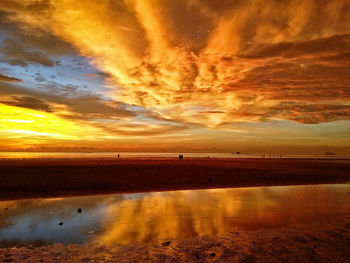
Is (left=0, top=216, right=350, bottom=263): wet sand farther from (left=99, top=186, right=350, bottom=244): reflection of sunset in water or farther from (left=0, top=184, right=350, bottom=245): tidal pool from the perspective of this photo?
(left=99, top=186, right=350, bottom=244): reflection of sunset in water

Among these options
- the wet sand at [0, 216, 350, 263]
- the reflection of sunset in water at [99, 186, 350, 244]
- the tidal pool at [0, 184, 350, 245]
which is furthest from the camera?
the reflection of sunset in water at [99, 186, 350, 244]

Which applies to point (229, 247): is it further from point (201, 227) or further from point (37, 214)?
point (37, 214)

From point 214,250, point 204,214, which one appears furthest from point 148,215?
point 214,250

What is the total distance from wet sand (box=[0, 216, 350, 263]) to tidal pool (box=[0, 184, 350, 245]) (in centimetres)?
67

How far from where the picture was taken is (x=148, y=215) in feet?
38.7

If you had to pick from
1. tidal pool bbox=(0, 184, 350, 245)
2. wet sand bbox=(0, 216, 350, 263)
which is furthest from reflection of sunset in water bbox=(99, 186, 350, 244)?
wet sand bbox=(0, 216, 350, 263)

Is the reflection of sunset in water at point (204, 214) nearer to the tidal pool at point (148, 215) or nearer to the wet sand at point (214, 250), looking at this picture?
the tidal pool at point (148, 215)

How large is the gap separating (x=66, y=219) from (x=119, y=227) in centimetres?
293

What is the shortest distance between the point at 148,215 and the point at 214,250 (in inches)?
200

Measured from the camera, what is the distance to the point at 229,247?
25.2ft

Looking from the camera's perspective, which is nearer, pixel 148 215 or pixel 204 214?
pixel 148 215

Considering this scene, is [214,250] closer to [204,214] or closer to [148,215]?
[204,214]

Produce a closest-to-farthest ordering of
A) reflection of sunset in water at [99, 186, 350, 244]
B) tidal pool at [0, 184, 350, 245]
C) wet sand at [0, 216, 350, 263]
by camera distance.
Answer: wet sand at [0, 216, 350, 263] → tidal pool at [0, 184, 350, 245] → reflection of sunset in water at [99, 186, 350, 244]

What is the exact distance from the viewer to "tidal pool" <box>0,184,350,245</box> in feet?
29.4
